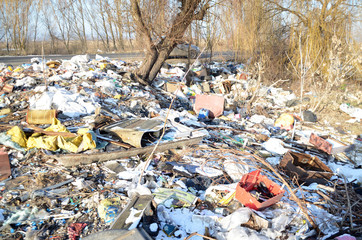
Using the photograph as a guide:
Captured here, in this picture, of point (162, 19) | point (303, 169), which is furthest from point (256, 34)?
point (303, 169)

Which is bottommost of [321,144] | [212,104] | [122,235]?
[321,144]

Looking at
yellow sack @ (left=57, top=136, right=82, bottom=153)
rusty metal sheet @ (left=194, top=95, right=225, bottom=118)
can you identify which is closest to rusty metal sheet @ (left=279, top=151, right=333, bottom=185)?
rusty metal sheet @ (left=194, top=95, right=225, bottom=118)

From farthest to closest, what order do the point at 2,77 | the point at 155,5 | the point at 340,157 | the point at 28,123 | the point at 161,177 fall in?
the point at 155,5
the point at 2,77
the point at 340,157
the point at 28,123
the point at 161,177

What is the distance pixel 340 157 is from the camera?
17.0 ft

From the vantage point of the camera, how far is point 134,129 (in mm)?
4266

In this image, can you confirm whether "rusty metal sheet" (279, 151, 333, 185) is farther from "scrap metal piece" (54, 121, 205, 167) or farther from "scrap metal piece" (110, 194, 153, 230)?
"scrap metal piece" (110, 194, 153, 230)

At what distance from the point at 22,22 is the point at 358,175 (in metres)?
20.1

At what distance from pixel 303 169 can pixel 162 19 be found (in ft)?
19.2

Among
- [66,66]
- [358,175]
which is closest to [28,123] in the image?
[66,66]

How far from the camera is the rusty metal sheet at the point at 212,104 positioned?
22.7 feet

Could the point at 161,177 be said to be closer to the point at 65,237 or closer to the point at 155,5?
the point at 65,237

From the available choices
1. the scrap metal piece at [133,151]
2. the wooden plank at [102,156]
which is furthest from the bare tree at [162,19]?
the wooden plank at [102,156]

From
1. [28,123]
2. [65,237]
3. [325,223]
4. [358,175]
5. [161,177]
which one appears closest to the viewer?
[65,237]

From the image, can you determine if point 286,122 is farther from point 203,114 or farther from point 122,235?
point 122,235
